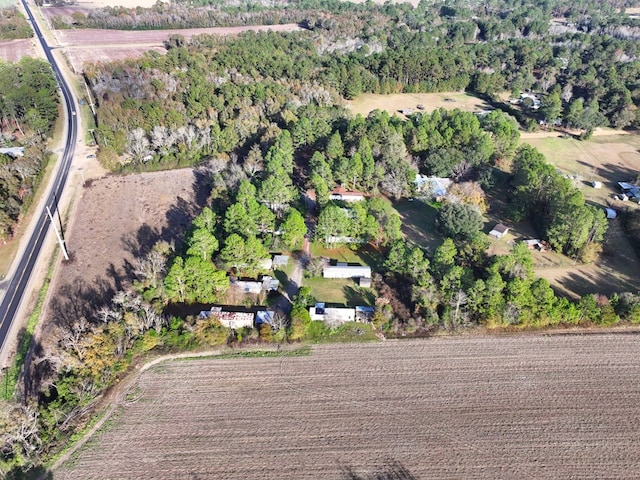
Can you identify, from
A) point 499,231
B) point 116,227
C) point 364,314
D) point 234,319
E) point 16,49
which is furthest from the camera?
point 16,49

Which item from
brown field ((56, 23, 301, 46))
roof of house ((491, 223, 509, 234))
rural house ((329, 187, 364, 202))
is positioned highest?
brown field ((56, 23, 301, 46))

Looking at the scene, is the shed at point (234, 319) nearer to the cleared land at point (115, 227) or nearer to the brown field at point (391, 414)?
the brown field at point (391, 414)

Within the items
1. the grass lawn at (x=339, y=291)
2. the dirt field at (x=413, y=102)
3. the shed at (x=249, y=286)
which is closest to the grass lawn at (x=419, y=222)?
the grass lawn at (x=339, y=291)

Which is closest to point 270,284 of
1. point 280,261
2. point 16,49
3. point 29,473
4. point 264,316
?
point 280,261

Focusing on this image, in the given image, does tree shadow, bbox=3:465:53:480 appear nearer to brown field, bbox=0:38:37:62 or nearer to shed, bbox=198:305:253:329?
shed, bbox=198:305:253:329

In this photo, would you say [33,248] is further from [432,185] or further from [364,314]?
[432,185]

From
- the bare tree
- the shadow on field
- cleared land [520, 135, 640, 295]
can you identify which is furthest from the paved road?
cleared land [520, 135, 640, 295]

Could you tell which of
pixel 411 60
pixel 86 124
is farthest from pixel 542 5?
pixel 86 124
